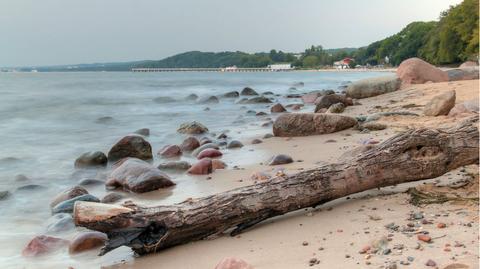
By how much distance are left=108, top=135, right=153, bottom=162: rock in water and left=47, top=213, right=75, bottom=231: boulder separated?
3.86 m

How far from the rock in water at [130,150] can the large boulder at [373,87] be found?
39.5 ft

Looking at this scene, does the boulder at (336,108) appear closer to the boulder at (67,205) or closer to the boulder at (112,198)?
the boulder at (112,198)

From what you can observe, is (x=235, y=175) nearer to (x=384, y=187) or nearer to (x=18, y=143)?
(x=384, y=187)

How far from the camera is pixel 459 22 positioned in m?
54.9

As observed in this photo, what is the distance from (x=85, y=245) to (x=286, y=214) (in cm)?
195

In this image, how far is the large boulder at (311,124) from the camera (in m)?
9.79

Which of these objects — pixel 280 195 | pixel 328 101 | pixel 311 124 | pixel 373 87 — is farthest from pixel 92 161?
pixel 373 87

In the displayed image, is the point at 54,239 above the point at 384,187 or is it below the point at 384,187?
below

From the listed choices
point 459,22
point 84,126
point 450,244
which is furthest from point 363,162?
point 459,22

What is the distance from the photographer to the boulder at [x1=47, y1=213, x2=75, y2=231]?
5.21 metres

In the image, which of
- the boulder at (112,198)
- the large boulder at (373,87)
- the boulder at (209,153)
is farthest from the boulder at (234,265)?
the large boulder at (373,87)

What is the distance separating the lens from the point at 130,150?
372 inches

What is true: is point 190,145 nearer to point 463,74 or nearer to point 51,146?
point 51,146

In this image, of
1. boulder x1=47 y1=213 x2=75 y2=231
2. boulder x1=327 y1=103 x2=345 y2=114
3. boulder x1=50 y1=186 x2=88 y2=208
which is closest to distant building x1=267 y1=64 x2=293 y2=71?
boulder x1=327 y1=103 x2=345 y2=114
